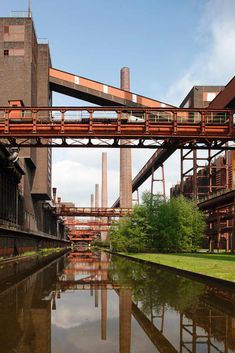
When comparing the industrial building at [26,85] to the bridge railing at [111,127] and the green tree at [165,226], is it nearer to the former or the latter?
the green tree at [165,226]

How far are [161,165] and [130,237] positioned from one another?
24.6 metres

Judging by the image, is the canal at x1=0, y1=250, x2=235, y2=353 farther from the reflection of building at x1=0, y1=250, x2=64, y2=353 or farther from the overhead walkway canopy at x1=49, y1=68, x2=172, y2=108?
the overhead walkway canopy at x1=49, y1=68, x2=172, y2=108

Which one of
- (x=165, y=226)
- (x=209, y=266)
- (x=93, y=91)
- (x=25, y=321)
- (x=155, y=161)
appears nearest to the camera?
(x=25, y=321)

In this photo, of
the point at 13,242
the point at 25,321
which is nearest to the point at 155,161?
the point at 13,242

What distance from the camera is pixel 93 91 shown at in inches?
2028

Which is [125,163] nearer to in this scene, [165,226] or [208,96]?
[208,96]

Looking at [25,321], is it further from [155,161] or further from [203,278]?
[155,161]

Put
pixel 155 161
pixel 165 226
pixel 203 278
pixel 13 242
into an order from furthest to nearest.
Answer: pixel 155 161, pixel 165 226, pixel 13 242, pixel 203 278

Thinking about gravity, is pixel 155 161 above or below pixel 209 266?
above

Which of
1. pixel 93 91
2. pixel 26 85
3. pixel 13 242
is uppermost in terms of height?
pixel 93 91

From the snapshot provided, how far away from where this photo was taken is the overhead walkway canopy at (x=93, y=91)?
161 ft

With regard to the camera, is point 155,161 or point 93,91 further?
point 155,161

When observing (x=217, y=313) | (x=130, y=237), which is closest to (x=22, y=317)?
(x=217, y=313)

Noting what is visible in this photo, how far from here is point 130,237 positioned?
47969 millimetres
